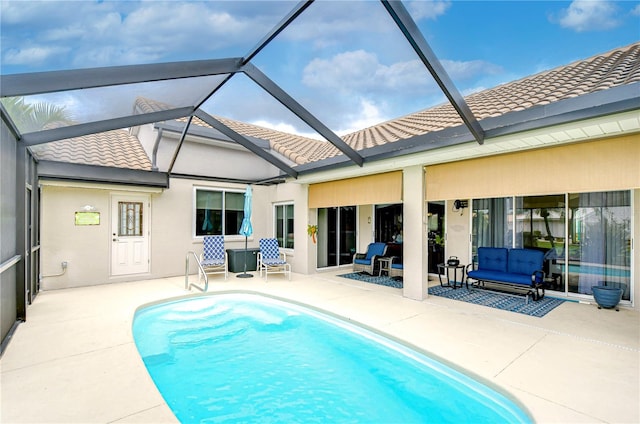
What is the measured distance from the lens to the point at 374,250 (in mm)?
10062

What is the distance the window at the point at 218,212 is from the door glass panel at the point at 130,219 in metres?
1.62

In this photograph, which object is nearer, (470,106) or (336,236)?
(470,106)

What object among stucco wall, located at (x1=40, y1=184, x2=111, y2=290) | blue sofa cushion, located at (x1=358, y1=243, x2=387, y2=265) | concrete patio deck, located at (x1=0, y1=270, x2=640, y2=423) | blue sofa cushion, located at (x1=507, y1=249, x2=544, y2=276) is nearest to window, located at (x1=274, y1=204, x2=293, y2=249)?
blue sofa cushion, located at (x1=358, y1=243, x2=387, y2=265)

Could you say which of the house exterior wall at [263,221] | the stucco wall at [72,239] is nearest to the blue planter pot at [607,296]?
the house exterior wall at [263,221]

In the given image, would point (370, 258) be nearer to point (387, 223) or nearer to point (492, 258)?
point (387, 223)

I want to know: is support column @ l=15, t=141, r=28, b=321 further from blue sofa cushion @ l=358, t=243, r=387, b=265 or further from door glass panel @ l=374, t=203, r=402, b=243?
door glass panel @ l=374, t=203, r=402, b=243

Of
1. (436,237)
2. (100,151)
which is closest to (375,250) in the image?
(436,237)

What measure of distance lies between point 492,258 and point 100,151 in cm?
1099

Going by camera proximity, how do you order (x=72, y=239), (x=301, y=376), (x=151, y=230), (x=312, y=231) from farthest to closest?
(x=312, y=231) < (x=151, y=230) < (x=72, y=239) < (x=301, y=376)

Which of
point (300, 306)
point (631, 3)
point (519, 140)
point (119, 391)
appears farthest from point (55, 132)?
point (631, 3)

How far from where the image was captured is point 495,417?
116 inches

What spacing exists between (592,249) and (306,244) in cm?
704

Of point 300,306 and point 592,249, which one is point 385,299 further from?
point 592,249

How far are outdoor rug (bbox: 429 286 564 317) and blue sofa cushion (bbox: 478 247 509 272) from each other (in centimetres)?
61
